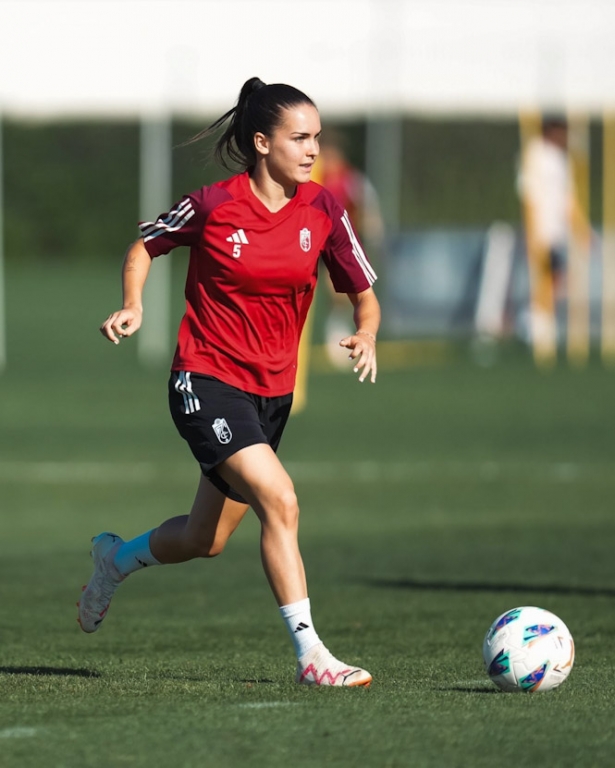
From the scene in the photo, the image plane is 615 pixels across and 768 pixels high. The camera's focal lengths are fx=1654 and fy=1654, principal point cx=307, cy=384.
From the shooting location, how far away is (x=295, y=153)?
6.06 m

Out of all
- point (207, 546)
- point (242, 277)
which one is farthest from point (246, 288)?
point (207, 546)

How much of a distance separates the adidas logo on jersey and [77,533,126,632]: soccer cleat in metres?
1.44

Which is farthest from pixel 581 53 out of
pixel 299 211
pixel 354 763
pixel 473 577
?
pixel 354 763

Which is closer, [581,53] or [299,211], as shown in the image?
[299,211]

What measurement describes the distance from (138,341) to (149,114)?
3705mm

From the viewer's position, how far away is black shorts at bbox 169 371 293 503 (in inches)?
233

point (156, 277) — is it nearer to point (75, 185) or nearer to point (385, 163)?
point (385, 163)

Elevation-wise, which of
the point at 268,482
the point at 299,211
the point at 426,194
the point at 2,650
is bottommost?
the point at 2,650

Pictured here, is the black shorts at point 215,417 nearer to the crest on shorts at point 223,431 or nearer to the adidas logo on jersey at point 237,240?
the crest on shorts at point 223,431

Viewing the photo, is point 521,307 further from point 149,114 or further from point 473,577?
point 473,577

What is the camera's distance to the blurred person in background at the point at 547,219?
22.9 meters

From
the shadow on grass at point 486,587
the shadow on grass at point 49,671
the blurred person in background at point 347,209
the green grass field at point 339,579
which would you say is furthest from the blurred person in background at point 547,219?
the shadow on grass at point 49,671

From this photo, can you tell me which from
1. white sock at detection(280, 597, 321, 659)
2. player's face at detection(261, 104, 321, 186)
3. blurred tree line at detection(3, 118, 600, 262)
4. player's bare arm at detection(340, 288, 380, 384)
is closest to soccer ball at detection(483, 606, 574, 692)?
white sock at detection(280, 597, 321, 659)

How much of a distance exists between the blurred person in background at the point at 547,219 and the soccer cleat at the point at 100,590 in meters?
16.9
